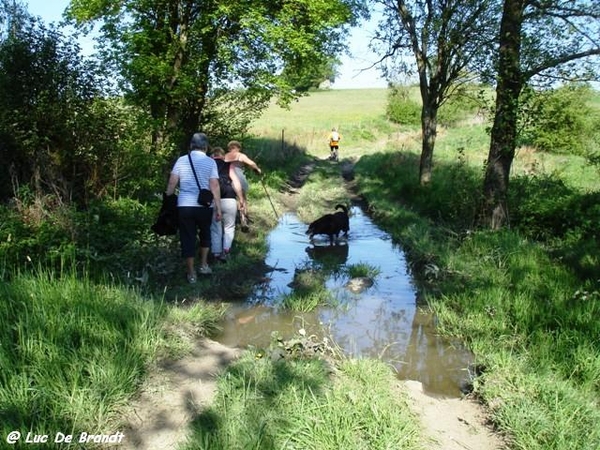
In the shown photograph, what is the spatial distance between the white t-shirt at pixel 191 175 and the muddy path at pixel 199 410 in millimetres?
2680

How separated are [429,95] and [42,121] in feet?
39.0

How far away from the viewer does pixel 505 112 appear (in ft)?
28.7

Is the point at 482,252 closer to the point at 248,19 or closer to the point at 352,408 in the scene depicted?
the point at 352,408

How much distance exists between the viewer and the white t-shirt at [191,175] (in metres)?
6.89

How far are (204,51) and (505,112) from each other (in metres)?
8.85

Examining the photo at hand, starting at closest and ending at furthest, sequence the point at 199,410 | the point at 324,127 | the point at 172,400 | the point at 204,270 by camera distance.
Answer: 1. the point at 199,410
2. the point at 172,400
3. the point at 204,270
4. the point at 324,127

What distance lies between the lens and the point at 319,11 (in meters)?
14.5

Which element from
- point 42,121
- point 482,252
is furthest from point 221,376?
point 42,121

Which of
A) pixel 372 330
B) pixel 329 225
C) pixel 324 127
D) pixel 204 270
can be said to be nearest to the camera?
pixel 372 330

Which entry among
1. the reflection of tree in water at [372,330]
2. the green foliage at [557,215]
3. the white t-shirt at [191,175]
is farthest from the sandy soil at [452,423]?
the green foliage at [557,215]

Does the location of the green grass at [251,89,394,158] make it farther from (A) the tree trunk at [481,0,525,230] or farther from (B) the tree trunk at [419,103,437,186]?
(A) the tree trunk at [481,0,525,230]

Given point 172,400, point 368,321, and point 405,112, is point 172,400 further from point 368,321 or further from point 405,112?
point 405,112

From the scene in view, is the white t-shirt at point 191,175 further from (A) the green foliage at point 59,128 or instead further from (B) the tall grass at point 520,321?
(B) the tall grass at point 520,321

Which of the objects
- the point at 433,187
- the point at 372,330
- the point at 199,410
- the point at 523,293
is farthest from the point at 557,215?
the point at 199,410
